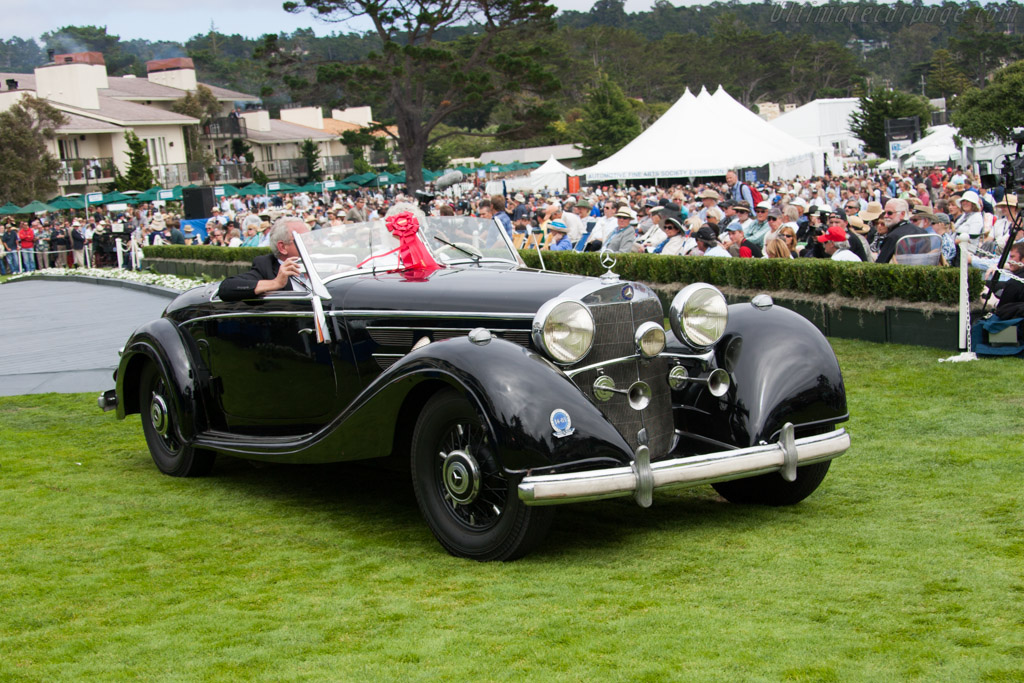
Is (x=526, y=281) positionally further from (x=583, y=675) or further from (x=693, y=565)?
(x=583, y=675)

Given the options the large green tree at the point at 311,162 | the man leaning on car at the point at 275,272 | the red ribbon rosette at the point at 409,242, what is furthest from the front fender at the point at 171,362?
the large green tree at the point at 311,162

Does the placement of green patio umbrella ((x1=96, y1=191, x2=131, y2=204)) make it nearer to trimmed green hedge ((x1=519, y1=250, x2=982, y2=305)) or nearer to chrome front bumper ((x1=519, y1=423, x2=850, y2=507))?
trimmed green hedge ((x1=519, y1=250, x2=982, y2=305))

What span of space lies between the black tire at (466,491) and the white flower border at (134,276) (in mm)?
13841

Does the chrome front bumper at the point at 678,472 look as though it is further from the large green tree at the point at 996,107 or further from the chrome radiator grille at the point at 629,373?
the large green tree at the point at 996,107

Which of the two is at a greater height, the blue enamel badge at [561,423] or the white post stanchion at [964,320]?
the blue enamel badge at [561,423]

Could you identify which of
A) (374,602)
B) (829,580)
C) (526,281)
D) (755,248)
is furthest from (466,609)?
(755,248)

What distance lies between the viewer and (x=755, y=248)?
13.6m

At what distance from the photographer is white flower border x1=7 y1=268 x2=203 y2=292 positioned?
20.4 m

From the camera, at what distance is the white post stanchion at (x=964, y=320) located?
31.7ft

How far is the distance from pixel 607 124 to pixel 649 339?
7167 cm

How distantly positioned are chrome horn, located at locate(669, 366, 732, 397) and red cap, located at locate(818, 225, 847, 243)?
7.66m

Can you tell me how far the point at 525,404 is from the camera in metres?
4.76

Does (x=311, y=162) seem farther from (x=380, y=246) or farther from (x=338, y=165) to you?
(x=380, y=246)

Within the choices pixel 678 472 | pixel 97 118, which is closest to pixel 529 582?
pixel 678 472
